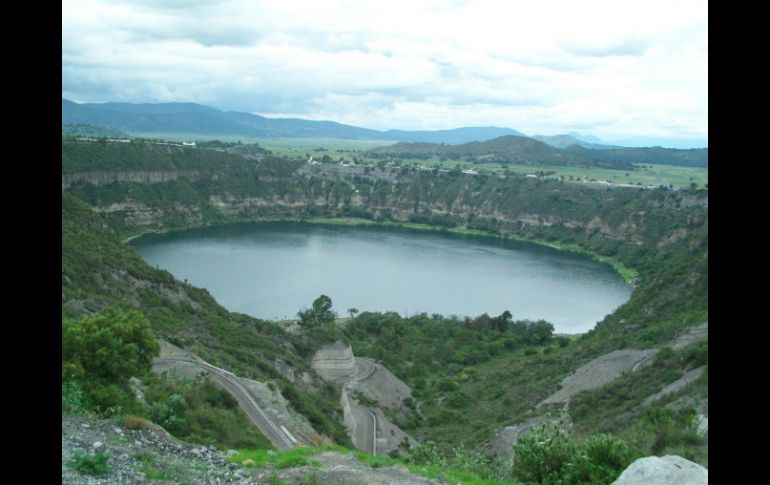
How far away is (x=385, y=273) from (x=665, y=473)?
50.7 m

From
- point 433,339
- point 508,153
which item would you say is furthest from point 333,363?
point 508,153

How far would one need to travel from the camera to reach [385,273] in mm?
56281

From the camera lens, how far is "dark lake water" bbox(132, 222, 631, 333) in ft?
149

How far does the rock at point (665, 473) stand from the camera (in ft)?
18.0

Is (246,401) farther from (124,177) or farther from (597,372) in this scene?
(124,177)

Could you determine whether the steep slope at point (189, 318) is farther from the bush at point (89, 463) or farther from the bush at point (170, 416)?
the bush at point (89, 463)

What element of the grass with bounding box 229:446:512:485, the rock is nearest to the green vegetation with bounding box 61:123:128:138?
the grass with bounding box 229:446:512:485

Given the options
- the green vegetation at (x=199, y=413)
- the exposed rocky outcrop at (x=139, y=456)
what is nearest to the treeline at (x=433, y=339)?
the green vegetation at (x=199, y=413)

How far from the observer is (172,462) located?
19.2 ft

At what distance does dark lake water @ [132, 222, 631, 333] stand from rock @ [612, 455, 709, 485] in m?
34.1
